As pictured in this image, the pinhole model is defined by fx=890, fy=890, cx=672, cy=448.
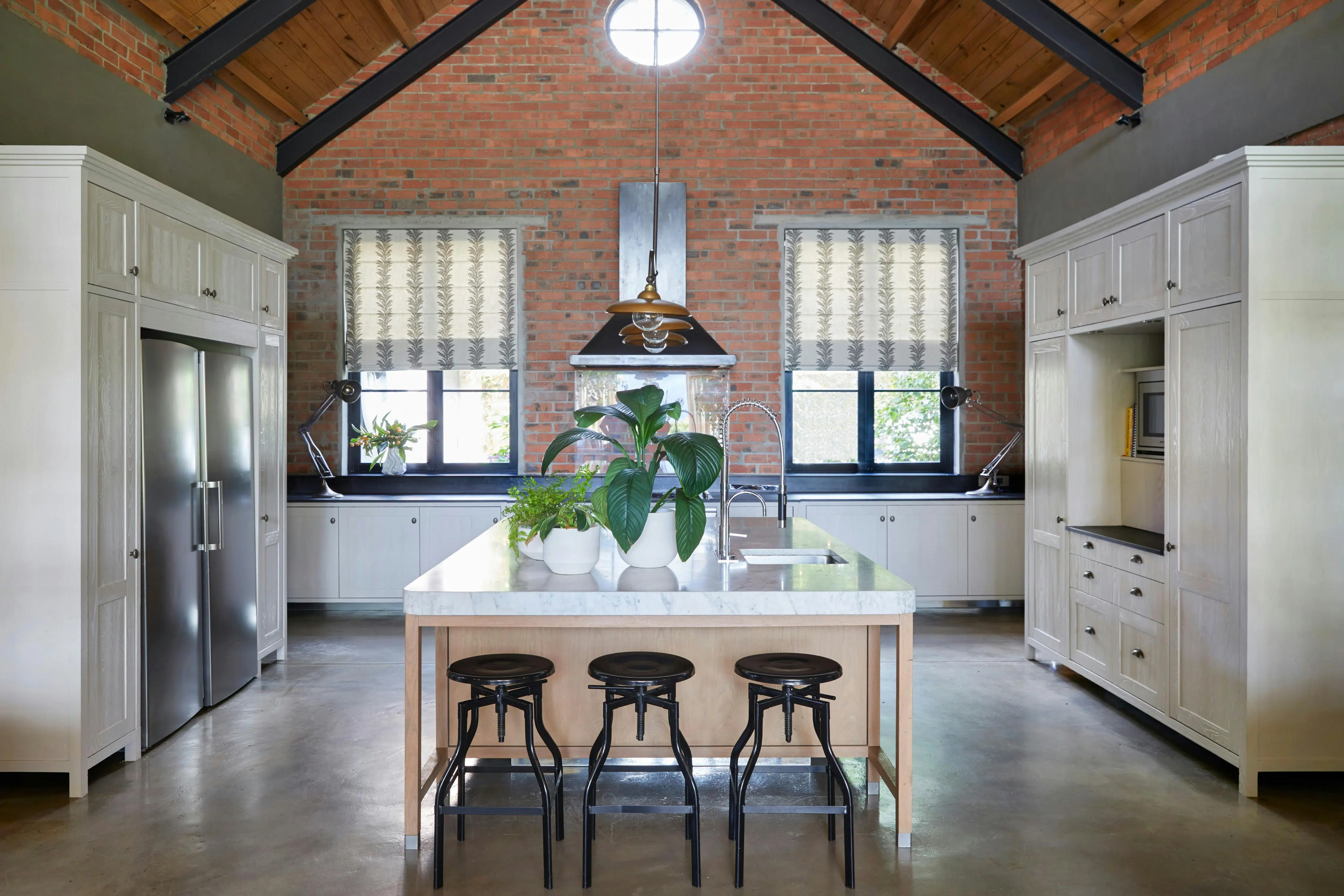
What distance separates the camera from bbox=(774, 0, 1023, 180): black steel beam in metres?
6.40

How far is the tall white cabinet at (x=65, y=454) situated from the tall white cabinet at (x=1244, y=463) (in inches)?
161

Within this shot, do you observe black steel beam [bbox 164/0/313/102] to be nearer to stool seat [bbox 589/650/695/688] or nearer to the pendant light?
the pendant light

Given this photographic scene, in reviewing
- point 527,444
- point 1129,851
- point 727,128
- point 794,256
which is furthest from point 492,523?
point 1129,851

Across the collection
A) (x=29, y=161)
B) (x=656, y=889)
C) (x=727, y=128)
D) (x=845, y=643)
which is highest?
(x=727, y=128)

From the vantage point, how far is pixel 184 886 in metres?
2.54

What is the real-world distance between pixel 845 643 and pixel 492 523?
11.2 feet

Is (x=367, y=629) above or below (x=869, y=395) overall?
below

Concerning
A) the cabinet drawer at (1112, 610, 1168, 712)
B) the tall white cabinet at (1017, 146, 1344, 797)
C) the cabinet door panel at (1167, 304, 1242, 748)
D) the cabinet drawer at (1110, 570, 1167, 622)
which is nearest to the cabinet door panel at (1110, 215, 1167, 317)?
the tall white cabinet at (1017, 146, 1344, 797)

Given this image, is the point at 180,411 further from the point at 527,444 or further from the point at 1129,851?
the point at 1129,851

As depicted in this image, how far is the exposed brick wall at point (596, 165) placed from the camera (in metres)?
6.51

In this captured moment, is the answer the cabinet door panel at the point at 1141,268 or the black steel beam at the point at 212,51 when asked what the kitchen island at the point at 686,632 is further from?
the black steel beam at the point at 212,51

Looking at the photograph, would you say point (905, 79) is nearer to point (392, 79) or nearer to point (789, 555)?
point (392, 79)

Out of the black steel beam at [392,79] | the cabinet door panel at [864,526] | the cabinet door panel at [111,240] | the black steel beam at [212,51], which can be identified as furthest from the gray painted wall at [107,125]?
the cabinet door panel at [864,526]

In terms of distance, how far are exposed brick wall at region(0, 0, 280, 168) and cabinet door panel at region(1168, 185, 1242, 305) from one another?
4.94 metres
